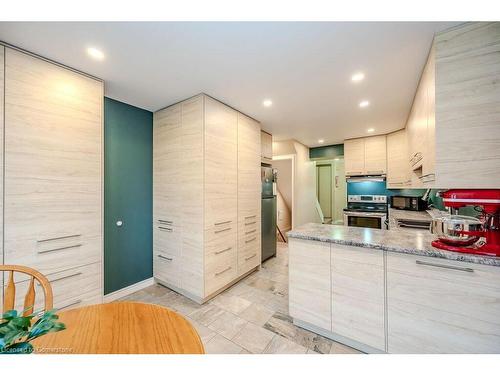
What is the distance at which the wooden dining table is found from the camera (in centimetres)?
68

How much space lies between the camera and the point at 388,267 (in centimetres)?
137

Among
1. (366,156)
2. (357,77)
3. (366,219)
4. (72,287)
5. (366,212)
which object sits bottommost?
(72,287)

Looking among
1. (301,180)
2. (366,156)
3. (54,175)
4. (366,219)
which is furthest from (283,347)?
(366,156)

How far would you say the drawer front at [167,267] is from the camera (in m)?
2.36

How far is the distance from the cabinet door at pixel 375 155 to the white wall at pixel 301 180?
128cm

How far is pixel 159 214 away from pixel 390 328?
2.48 metres

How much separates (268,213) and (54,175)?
2.69 m

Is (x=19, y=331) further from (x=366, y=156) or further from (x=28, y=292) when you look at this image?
(x=366, y=156)

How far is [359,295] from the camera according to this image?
4.82ft

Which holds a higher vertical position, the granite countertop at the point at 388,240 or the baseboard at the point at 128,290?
the granite countertop at the point at 388,240

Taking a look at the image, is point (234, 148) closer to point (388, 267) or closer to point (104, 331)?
point (388, 267)

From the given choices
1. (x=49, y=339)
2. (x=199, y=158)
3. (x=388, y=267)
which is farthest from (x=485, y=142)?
(x=49, y=339)

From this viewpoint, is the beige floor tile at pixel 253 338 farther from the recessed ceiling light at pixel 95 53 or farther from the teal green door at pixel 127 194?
the recessed ceiling light at pixel 95 53

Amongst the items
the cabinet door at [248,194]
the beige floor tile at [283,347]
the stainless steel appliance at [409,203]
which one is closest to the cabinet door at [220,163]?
the cabinet door at [248,194]
